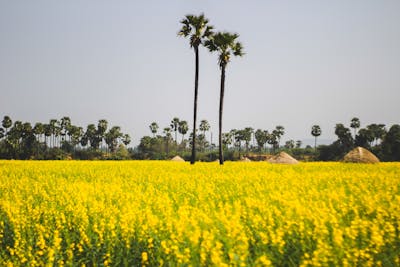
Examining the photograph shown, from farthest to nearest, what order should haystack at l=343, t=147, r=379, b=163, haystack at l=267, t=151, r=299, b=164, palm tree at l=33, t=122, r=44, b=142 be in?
palm tree at l=33, t=122, r=44, b=142 → haystack at l=267, t=151, r=299, b=164 → haystack at l=343, t=147, r=379, b=163

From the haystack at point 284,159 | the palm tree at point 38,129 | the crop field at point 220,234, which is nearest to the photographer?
the crop field at point 220,234

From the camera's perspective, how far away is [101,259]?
6844mm

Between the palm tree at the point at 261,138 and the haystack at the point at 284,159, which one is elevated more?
the palm tree at the point at 261,138

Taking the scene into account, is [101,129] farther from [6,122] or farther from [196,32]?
[196,32]

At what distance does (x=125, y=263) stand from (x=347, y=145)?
96917 mm

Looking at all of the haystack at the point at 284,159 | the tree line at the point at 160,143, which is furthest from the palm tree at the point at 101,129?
the haystack at the point at 284,159

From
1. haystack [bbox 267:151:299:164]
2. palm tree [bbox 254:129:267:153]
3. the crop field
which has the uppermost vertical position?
palm tree [bbox 254:129:267:153]

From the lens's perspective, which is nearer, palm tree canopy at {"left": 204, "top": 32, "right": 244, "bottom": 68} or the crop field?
the crop field

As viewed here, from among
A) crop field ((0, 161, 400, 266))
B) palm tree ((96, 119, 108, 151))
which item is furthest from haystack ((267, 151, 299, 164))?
palm tree ((96, 119, 108, 151))

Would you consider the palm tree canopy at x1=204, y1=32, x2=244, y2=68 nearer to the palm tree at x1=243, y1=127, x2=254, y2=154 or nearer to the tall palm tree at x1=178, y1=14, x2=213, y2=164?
the tall palm tree at x1=178, y1=14, x2=213, y2=164

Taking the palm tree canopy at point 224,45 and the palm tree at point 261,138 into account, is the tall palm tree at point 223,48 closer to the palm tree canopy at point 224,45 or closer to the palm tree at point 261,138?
the palm tree canopy at point 224,45

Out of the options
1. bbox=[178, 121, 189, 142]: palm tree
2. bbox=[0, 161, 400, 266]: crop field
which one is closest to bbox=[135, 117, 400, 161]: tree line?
bbox=[178, 121, 189, 142]: palm tree

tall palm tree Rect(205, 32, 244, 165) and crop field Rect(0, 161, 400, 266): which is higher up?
tall palm tree Rect(205, 32, 244, 165)

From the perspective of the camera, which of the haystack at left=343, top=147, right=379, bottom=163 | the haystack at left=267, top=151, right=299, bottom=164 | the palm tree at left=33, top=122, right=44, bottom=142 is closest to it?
the haystack at left=343, top=147, right=379, bottom=163
